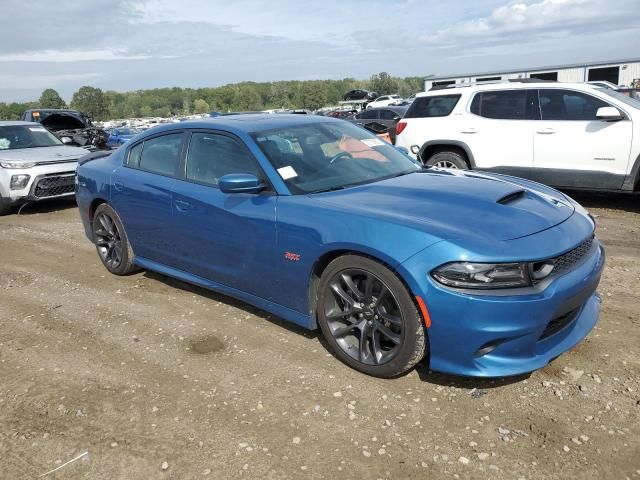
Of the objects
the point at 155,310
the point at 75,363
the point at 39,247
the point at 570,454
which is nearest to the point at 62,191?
the point at 39,247

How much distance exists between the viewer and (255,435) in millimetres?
2826

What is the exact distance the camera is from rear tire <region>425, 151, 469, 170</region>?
27.3 ft

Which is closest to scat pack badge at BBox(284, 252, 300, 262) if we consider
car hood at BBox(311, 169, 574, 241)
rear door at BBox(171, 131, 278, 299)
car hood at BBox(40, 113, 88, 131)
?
rear door at BBox(171, 131, 278, 299)

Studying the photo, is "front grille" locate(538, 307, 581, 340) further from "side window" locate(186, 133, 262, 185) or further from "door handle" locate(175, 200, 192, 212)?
"door handle" locate(175, 200, 192, 212)

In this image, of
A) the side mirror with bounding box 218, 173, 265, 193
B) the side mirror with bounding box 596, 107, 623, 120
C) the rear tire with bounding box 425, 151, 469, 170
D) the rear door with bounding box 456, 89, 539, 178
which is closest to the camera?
the side mirror with bounding box 218, 173, 265, 193

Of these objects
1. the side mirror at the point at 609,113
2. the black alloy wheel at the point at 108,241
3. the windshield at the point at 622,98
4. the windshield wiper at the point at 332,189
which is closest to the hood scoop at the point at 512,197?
the windshield wiper at the point at 332,189

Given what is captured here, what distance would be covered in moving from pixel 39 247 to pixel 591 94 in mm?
7560

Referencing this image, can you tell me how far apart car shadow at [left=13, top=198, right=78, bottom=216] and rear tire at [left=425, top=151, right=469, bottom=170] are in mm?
6522

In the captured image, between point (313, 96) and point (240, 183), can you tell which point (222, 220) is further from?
point (313, 96)

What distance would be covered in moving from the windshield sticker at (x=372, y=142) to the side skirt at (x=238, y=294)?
5.16 ft

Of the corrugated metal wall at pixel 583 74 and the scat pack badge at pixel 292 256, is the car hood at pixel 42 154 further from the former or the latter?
the corrugated metal wall at pixel 583 74

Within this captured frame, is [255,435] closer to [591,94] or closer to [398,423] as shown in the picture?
[398,423]

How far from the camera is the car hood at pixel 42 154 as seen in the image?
9050mm

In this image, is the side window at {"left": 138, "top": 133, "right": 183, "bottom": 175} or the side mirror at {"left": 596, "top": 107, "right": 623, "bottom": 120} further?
the side mirror at {"left": 596, "top": 107, "right": 623, "bottom": 120}
